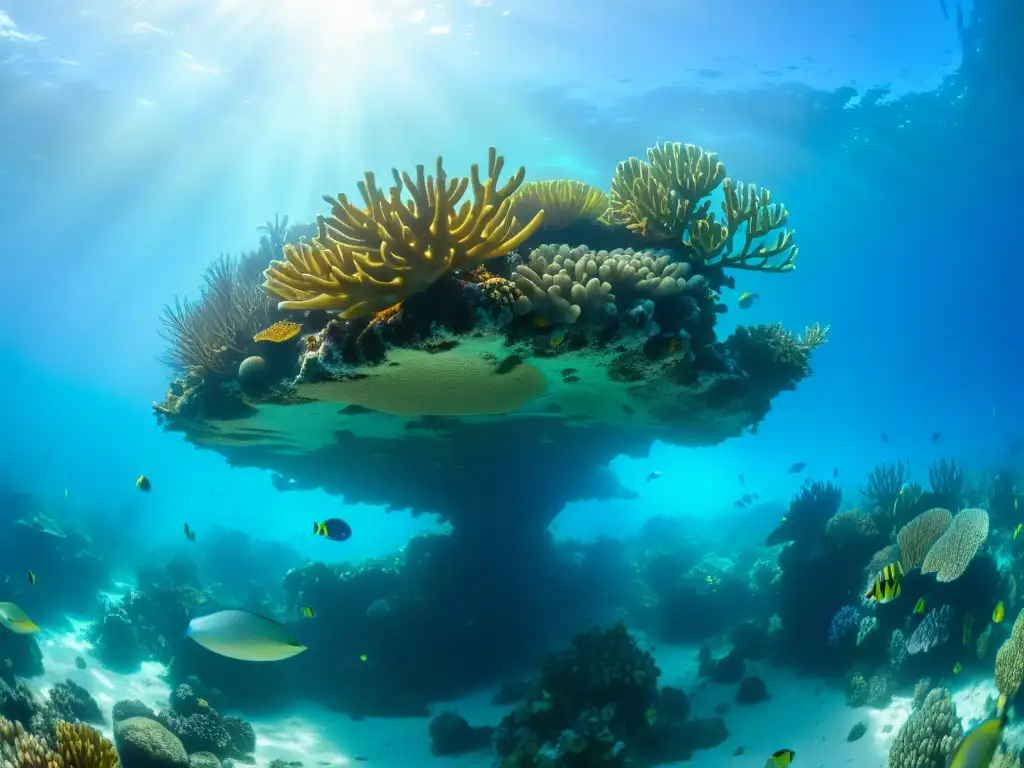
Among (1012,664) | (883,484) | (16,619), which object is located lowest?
(1012,664)

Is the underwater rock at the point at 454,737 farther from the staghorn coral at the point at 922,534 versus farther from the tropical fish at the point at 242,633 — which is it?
the staghorn coral at the point at 922,534

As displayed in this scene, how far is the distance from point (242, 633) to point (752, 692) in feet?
29.5

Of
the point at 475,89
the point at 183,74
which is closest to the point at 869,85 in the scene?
the point at 475,89

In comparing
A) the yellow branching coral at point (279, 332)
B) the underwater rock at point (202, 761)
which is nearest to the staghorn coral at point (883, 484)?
the yellow branching coral at point (279, 332)

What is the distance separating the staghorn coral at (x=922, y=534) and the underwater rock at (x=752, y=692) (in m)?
3.52

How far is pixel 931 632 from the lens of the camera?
802cm

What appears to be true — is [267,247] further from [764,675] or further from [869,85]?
[869,85]

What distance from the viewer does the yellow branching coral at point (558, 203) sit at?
716cm

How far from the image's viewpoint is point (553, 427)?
10.3 meters

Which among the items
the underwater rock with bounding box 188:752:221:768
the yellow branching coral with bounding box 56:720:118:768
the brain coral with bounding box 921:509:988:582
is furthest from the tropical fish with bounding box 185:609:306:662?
the brain coral with bounding box 921:509:988:582

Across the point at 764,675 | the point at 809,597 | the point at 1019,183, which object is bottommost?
the point at 764,675

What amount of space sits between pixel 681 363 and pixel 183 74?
24.8 metres

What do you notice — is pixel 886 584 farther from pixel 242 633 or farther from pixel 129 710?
pixel 129 710

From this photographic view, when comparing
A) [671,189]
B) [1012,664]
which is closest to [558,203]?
[671,189]
